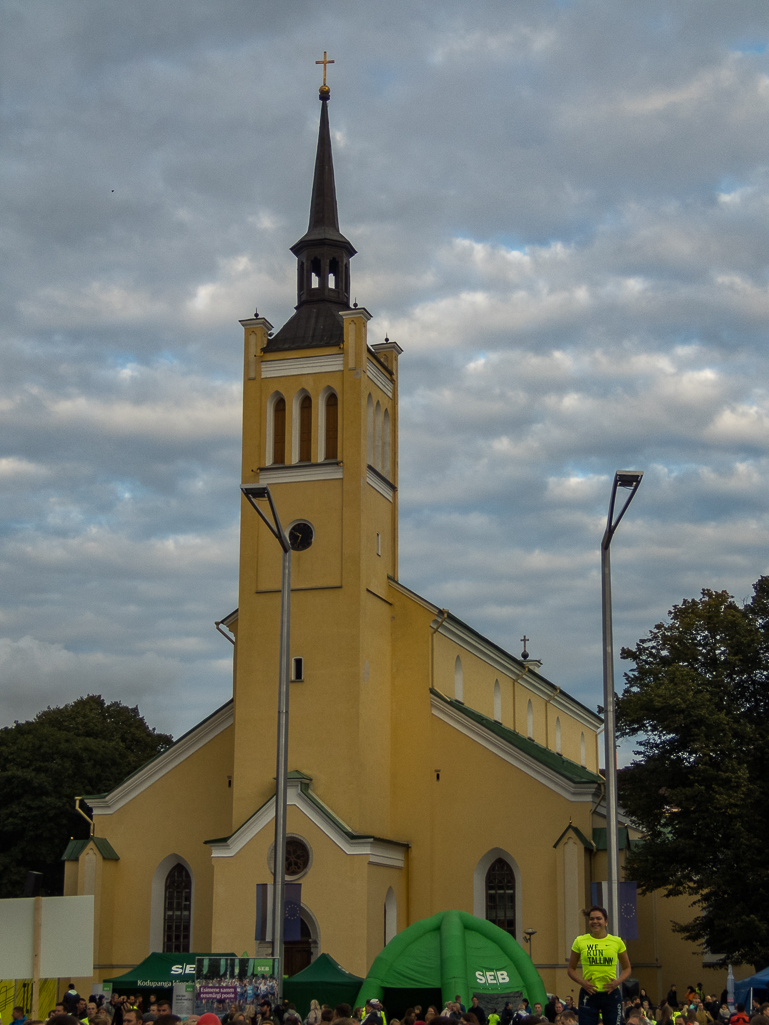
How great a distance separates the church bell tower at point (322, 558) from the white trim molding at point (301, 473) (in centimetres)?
3

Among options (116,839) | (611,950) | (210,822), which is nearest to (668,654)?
(210,822)

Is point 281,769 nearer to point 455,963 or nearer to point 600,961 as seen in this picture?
point 455,963

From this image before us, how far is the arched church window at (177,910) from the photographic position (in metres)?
40.7

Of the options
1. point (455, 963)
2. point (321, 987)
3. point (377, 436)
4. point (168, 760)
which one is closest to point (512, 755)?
point (168, 760)

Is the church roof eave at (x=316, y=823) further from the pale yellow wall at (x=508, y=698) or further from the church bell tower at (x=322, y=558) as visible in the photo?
the pale yellow wall at (x=508, y=698)

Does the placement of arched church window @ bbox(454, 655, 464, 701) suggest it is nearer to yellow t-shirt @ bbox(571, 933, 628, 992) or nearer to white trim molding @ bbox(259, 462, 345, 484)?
white trim molding @ bbox(259, 462, 345, 484)

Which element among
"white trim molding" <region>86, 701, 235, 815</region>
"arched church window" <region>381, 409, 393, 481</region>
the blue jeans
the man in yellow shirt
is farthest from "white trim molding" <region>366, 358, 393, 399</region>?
the blue jeans

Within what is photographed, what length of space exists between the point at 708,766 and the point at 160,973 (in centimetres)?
1478

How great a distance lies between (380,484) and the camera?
4300 centimetres

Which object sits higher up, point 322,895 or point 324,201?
point 324,201

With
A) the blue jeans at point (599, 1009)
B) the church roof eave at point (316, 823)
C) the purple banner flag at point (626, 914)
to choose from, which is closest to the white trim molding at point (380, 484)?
the church roof eave at point (316, 823)

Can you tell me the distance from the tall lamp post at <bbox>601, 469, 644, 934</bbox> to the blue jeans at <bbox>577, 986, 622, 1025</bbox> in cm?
1033

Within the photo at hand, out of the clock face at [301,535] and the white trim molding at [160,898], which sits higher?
the clock face at [301,535]

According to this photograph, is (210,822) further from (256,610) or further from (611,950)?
(611,950)
